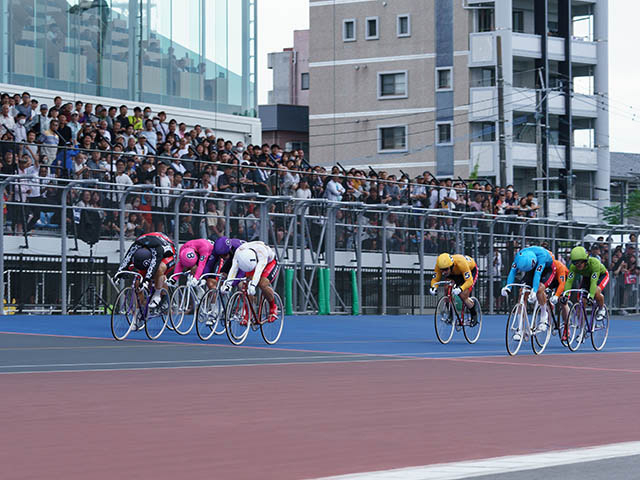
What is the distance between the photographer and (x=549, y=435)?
355 inches

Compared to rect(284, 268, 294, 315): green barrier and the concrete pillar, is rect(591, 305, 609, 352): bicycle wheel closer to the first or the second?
rect(284, 268, 294, 315): green barrier

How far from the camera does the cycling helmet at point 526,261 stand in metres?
18.8

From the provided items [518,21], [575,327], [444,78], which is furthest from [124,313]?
[518,21]

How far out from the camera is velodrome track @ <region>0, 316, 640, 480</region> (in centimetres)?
738

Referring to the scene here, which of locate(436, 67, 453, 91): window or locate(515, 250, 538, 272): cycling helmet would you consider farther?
locate(436, 67, 453, 91): window

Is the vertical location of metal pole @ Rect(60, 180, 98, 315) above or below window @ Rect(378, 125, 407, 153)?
below

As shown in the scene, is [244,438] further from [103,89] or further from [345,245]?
[103,89]

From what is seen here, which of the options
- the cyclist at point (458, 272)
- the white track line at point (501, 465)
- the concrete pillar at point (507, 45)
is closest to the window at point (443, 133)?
the concrete pillar at point (507, 45)

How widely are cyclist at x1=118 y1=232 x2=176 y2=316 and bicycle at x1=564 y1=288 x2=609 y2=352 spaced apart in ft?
20.0

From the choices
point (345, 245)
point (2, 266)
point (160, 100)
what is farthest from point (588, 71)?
point (2, 266)

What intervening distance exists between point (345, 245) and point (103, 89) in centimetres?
945

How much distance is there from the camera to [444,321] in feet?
69.6

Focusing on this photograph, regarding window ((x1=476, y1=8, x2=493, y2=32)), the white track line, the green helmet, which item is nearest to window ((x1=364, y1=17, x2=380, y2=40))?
window ((x1=476, y1=8, x2=493, y2=32))

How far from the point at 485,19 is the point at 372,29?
6.56m
